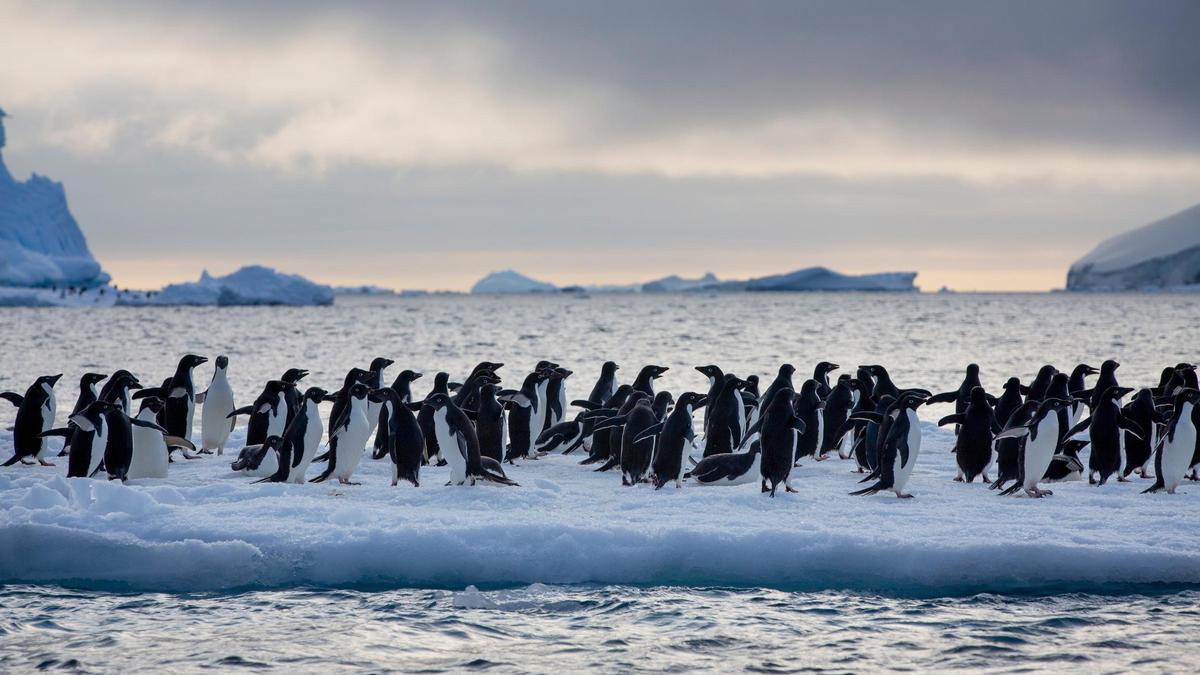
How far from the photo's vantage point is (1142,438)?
33.6 ft

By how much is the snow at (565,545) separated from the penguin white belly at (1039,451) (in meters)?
0.82

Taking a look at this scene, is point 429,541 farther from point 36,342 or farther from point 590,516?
point 36,342

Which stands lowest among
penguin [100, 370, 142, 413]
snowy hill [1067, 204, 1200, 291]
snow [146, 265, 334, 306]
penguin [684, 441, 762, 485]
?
penguin [684, 441, 762, 485]

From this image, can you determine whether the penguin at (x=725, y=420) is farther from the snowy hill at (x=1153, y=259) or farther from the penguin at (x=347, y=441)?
the snowy hill at (x=1153, y=259)

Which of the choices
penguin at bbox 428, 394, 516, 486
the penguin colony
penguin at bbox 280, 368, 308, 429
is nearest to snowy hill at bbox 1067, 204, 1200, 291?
the penguin colony

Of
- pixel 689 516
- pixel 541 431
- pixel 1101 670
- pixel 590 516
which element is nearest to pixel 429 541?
pixel 590 516

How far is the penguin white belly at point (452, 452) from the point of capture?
361 inches

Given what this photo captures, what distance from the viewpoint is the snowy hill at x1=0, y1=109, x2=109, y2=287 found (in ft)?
250

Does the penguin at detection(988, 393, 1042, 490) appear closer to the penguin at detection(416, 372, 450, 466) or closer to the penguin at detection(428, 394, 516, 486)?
the penguin at detection(428, 394, 516, 486)

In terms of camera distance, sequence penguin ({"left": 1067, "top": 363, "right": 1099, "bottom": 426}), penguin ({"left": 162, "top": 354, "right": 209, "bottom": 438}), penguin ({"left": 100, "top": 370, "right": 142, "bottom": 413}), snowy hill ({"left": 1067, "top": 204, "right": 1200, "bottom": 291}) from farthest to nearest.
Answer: snowy hill ({"left": 1067, "top": 204, "right": 1200, "bottom": 291}), penguin ({"left": 162, "top": 354, "right": 209, "bottom": 438}), penguin ({"left": 1067, "top": 363, "right": 1099, "bottom": 426}), penguin ({"left": 100, "top": 370, "right": 142, "bottom": 413})

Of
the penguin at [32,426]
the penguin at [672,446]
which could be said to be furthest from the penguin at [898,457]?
the penguin at [32,426]

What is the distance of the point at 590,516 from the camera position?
7.86 metres

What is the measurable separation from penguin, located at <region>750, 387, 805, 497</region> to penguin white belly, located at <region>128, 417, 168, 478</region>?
15.8 feet

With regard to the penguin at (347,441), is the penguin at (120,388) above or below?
above
